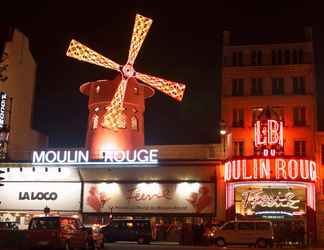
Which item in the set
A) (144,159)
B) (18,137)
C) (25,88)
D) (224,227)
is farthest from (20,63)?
(224,227)

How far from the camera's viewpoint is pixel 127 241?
1540 inches

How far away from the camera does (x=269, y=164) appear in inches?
1640

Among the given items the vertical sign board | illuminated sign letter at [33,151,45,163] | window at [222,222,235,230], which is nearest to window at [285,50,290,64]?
window at [222,222,235,230]

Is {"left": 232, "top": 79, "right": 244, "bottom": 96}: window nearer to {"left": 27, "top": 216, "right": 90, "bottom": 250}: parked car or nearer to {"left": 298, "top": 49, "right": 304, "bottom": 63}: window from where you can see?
{"left": 298, "top": 49, "right": 304, "bottom": 63}: window

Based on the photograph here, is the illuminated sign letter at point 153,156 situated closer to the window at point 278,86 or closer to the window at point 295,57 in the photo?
the window at point 278,86

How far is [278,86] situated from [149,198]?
12436 millimetres

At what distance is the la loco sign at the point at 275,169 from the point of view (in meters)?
41.5

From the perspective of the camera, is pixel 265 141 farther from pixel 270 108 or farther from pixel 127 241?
pixel 127 241

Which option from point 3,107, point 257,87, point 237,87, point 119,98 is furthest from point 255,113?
point 3,107

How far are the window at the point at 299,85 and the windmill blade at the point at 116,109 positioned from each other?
12.2 meters

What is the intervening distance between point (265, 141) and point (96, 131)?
12869 mm

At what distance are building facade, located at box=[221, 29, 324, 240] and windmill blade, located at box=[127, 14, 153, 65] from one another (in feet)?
20.7

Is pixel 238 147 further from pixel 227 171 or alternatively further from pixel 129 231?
pixel 129 231

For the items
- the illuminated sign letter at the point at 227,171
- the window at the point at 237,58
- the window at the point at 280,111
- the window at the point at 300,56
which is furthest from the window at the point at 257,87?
the illuminated sign letter at the point at 227,171
